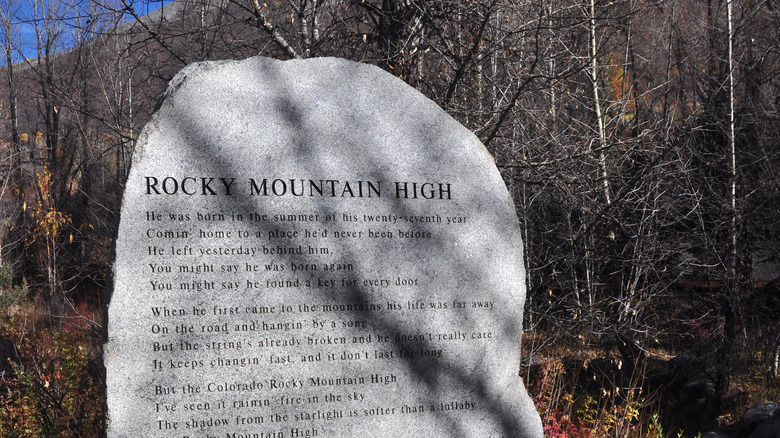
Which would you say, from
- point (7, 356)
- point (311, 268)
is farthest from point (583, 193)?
point (7, 356)

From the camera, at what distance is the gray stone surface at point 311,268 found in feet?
9.87

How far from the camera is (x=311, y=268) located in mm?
3236

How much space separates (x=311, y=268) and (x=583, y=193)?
324cm

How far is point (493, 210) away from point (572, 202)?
2574 millimetres

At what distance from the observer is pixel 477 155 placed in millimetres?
3635

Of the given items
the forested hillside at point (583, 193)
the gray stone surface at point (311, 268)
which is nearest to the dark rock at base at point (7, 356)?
the forested hillside at point (583, 193)

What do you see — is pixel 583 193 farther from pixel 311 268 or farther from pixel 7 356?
pixel 7 356

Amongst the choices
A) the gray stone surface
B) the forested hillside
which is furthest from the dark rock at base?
the gray stone surface

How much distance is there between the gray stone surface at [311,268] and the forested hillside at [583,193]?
125 centimetres

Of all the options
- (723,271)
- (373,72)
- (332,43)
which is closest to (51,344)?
(332,43)

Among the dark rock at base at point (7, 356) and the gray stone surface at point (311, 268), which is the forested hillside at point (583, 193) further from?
the gray stone surface at point (311, 268)

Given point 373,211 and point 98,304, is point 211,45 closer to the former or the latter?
point 373,211

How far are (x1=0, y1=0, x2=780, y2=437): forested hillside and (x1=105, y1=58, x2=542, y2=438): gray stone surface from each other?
4.10 ft

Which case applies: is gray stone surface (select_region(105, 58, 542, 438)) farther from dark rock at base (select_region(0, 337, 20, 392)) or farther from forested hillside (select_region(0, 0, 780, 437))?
dark rock at base (select_region(0, 337, 20, 392))
